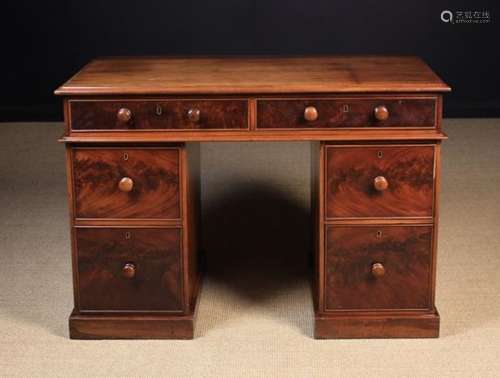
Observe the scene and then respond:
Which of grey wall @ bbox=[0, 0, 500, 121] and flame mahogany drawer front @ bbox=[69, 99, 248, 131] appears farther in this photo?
grey wall @ bbox=[0, 0, 500, 121]

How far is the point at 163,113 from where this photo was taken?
3.00m

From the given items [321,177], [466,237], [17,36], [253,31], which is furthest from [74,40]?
[321,177]

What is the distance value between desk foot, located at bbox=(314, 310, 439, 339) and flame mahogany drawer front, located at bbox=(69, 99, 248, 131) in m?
0.67

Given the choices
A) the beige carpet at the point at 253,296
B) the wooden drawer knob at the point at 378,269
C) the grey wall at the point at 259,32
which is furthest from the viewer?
the grey wall at the point at 259,32

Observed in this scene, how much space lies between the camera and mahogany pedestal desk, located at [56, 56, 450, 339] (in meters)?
2.99

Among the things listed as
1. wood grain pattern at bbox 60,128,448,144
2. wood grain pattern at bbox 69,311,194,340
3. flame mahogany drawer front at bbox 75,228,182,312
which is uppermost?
wood grain pattern at bbox 60,128,448,144

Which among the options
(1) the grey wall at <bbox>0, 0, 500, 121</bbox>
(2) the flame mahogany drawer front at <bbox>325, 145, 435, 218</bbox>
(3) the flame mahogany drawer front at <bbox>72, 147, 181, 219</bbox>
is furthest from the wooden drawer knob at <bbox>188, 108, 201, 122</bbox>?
(1) the grey wall at <bbox>0, 0, 500, 121</bbox>

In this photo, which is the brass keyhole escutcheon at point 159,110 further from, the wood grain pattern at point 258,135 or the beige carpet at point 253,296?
the beige carpet at point 253,296

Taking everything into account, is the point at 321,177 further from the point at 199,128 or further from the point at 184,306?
the point at 184,306

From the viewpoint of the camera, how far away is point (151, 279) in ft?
10.3

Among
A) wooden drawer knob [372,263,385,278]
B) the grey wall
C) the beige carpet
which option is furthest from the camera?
the grey wall

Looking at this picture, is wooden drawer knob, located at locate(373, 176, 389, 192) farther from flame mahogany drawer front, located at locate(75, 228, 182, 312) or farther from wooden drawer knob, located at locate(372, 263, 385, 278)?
flame mahogany drawer front, located at locate(75, 228, 182, 312)

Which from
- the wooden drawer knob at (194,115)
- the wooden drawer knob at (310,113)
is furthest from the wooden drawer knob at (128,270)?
the wooden drawer knob at (310,113)

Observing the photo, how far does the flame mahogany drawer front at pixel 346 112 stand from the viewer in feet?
9.78
